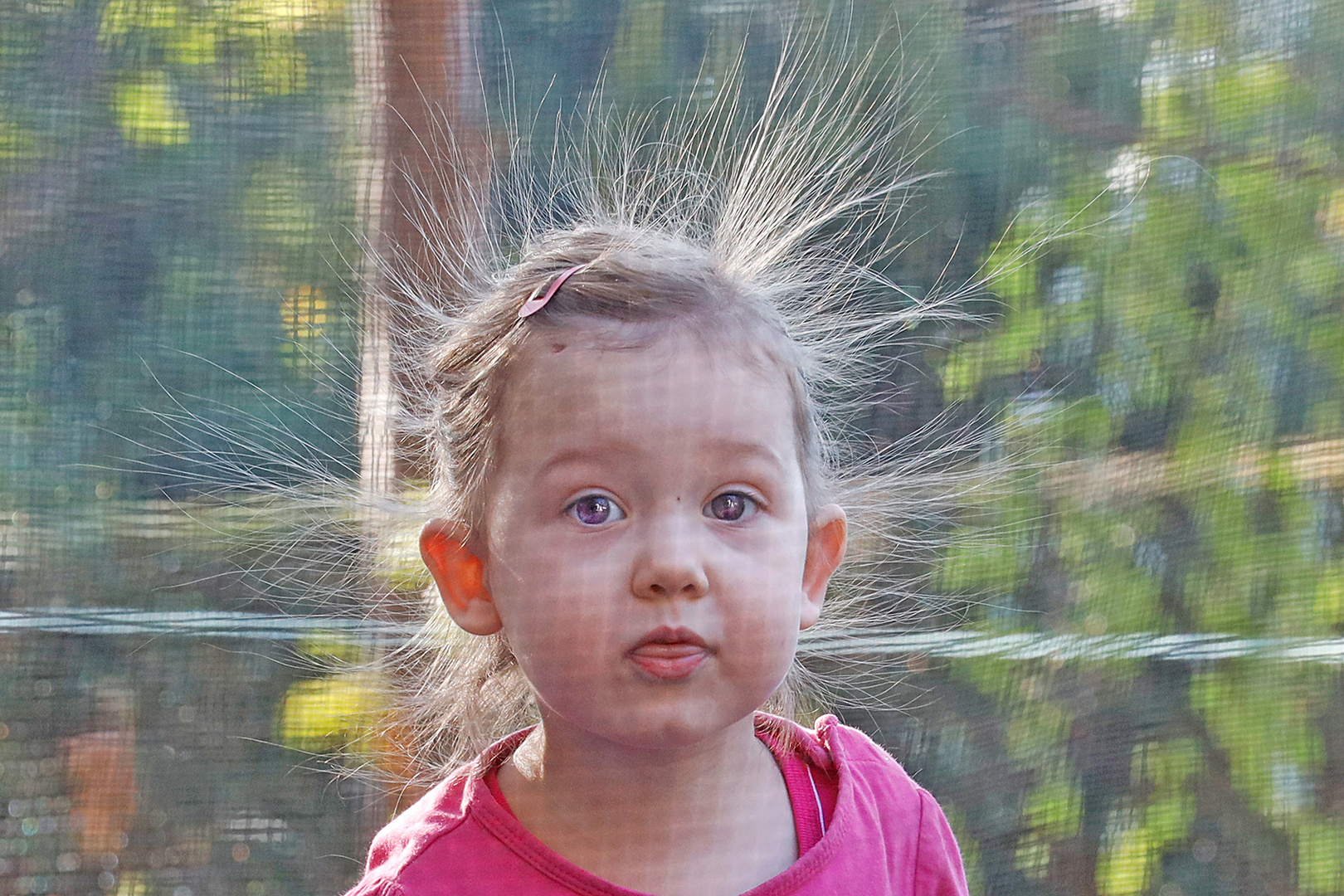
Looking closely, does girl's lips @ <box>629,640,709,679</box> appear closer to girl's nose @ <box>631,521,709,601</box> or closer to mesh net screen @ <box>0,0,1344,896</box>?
girl's nose @ <box>631,521,709,601</box>

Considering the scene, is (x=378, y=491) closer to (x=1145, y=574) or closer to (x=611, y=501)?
(x=611, y=501)

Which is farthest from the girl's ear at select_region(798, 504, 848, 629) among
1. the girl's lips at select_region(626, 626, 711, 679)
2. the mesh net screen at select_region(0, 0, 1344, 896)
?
the mesh net screen at select_region(0, 0, 1344, 896)

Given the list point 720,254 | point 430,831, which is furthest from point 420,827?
point 720,254

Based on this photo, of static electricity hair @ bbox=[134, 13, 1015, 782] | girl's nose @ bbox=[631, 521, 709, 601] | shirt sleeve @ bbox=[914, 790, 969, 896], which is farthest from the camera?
static electricity hair @ bbox=[134, 13, 1015, 782]

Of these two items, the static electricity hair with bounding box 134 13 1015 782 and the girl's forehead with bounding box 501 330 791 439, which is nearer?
the girl's forehead with bounding box 501 330 791 439

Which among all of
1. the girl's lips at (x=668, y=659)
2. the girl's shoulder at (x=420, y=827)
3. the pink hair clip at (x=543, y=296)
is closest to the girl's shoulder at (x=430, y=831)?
the girl's shoulder at (x=420, y=827)

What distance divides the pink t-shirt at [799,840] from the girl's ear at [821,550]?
9 cm

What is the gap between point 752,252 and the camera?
0.79 metres

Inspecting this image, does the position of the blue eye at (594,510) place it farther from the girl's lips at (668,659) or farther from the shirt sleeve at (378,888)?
the shirt sleeve at (378,888)

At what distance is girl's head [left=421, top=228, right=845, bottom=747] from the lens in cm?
61

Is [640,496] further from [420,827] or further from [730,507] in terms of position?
[420,827]

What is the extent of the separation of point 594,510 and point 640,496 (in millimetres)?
27

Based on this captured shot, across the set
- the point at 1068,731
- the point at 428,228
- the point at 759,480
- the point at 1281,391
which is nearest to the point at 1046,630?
the point at 1068,731

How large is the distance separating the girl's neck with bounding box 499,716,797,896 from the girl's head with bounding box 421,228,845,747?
0.15 feet
